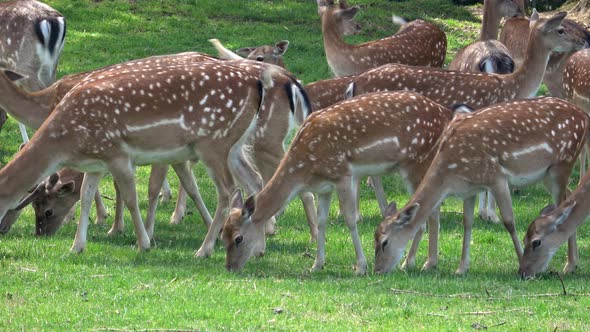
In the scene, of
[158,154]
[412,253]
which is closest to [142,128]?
[158,154]

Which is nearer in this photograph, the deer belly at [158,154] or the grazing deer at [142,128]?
the grazing deer at [142,128]

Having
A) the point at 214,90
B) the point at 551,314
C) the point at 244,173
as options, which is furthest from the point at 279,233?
the point at 551,314

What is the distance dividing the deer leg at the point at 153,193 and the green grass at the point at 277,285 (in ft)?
0.68

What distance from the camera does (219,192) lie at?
10.4 meters

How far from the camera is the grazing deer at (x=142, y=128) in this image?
991cm

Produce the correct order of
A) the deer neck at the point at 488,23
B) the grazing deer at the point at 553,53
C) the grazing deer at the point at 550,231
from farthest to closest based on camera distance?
1. the deer neck at the point at 488,23
2. the grazing deer at the point at 553,53
3. the grazing deer at the point at 550,231

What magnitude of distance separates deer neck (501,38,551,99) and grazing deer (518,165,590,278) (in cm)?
276

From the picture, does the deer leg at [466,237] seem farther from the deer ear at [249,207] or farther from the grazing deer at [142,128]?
the grazing deer at [142,128]

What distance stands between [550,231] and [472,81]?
284 cm

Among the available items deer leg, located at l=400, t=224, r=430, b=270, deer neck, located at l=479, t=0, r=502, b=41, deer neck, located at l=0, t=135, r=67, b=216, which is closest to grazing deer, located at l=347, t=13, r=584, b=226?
deer leg, located at l=400, t=224, r=430, b=270

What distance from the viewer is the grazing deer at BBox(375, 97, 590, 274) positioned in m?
9.63

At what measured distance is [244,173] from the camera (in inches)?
443

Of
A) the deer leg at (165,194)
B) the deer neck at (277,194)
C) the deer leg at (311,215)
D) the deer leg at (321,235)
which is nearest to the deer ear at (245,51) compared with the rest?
the deer leg at (165,194)

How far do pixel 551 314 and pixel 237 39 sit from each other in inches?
475
